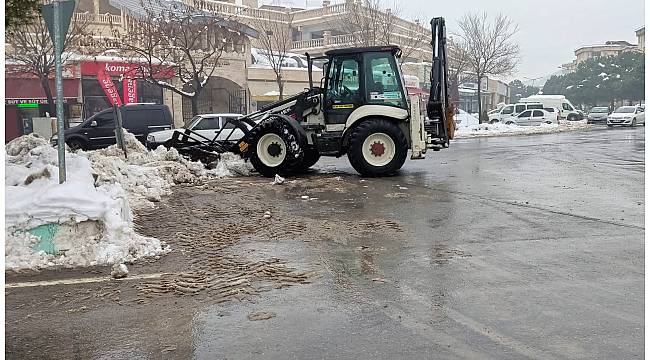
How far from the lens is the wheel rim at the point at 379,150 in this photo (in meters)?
13.2

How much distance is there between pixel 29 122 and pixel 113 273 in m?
27.3

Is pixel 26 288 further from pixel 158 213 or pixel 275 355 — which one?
pixel 158 213

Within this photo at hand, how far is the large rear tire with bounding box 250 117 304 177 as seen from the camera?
13.4 m

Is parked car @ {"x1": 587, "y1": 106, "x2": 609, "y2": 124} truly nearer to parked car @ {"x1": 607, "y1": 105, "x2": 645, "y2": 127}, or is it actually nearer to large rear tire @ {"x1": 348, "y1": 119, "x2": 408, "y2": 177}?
parked car @ {"x1": 607, "y1": 105, "x2": 645, "y2": 127}

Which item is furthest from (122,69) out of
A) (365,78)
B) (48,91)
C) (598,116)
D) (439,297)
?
(598,116)

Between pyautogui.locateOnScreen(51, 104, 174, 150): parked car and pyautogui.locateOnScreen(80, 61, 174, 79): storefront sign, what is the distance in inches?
362

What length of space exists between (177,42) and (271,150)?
18852 mm

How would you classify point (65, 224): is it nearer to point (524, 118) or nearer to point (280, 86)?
point (280, 86)

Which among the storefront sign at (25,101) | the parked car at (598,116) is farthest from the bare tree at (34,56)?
the parked car at (598,116)

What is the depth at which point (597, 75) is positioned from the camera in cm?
6619

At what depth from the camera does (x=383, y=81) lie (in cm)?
1323

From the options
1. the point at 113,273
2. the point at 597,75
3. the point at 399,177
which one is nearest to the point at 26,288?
the point at 113,273

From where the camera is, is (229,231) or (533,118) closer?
(229,231)

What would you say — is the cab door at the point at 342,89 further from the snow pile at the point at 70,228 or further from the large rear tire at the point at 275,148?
the snow pile at the point at 70,228
